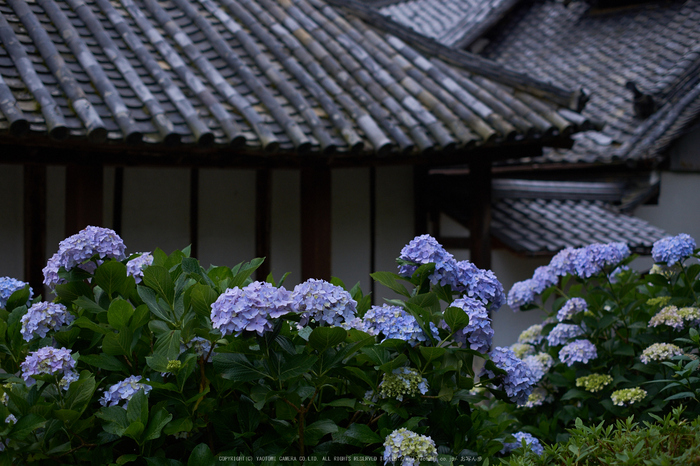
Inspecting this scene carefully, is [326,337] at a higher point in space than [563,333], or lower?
higher

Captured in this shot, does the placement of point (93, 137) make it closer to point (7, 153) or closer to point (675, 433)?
point (7, 153)

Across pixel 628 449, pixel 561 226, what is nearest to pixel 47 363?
pixel 628 449

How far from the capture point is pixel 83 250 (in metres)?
1.84

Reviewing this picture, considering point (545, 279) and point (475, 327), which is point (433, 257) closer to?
point (475, 327)

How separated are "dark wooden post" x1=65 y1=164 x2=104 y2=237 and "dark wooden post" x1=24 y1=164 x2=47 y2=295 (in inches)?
9.3

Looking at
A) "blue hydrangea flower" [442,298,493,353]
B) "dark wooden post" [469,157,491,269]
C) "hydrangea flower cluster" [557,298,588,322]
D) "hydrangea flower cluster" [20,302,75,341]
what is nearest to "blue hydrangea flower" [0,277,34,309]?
"hydrangea flower cluster" [20,302,75,341]

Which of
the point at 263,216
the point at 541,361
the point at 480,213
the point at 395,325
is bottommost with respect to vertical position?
the point at 480,213

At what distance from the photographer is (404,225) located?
6.14m

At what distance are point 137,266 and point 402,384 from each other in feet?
3.02

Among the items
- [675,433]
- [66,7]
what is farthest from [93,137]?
[675,433]

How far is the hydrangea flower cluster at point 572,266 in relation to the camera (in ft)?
8.93

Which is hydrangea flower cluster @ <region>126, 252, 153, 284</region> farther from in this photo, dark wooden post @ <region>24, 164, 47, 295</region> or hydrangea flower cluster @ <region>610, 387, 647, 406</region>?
dark wooden post @ <region>24, 164, 47, 295</region>

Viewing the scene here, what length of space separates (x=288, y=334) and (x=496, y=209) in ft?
18.2

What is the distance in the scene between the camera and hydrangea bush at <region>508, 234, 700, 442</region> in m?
2.49
